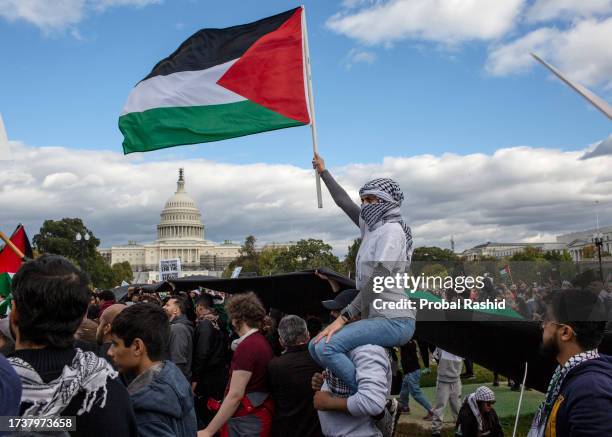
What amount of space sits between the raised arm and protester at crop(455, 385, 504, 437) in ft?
9.04

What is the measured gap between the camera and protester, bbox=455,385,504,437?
22.1 feet

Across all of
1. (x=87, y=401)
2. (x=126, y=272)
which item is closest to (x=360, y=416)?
(x=87, y=401)

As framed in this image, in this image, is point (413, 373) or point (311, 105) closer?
point (311, 105)

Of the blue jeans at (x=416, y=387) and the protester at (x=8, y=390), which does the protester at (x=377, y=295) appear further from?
the blue jeans at (x=416, y=387)

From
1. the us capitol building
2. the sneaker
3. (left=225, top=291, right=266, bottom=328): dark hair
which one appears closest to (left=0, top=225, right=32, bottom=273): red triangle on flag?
(left=225, top=291, right=266, bottom=328): dark hair

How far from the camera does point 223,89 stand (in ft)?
26.3

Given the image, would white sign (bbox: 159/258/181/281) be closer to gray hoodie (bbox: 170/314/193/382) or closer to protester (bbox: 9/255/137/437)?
gray hoodie (bbox: 170/314/193/382)

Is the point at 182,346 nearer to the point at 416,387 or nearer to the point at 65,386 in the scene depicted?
the point at 416,387

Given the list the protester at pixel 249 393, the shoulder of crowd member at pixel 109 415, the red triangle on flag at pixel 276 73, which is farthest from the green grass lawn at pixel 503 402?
the shoulder of crowd member at pixel 109 415

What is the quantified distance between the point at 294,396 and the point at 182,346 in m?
2.30

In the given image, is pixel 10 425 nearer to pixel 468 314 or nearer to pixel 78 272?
pixel 78 272

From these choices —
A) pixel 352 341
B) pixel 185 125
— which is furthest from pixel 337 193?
pixel 185 125

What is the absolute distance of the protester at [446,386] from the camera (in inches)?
354

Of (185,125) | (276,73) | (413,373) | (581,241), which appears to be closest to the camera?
(276,73)
